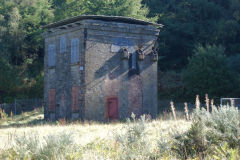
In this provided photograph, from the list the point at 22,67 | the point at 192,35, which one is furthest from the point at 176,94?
the point at 22,67

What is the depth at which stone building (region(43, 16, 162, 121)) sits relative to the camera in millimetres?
23938

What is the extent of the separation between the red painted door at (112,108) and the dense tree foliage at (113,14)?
14.1 meters

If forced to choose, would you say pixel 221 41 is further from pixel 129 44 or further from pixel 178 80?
pixel 129 44

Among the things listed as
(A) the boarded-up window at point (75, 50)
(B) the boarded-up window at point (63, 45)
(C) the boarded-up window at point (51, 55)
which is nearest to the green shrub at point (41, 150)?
(A) the boarded-up window at point (75, 50)

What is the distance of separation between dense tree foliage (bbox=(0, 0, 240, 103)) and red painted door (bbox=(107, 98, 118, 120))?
14.1 meters

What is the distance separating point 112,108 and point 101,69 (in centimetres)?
284

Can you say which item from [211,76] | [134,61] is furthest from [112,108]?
[211,76]

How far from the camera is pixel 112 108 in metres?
24.7

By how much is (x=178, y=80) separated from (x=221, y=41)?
274 inches

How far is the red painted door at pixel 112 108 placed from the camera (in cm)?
2460

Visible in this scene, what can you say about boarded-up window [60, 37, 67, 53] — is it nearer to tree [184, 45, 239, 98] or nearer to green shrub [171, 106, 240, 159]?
tree [184, 45, 239, 98]

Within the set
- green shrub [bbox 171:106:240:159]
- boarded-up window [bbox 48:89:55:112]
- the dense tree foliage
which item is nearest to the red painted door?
boarded-up window [bbox 48:89:55:112]

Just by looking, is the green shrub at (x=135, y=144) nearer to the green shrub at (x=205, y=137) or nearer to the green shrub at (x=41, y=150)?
the green shrub at (x=205, y=137)

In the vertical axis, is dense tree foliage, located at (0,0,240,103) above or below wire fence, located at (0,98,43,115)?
above
